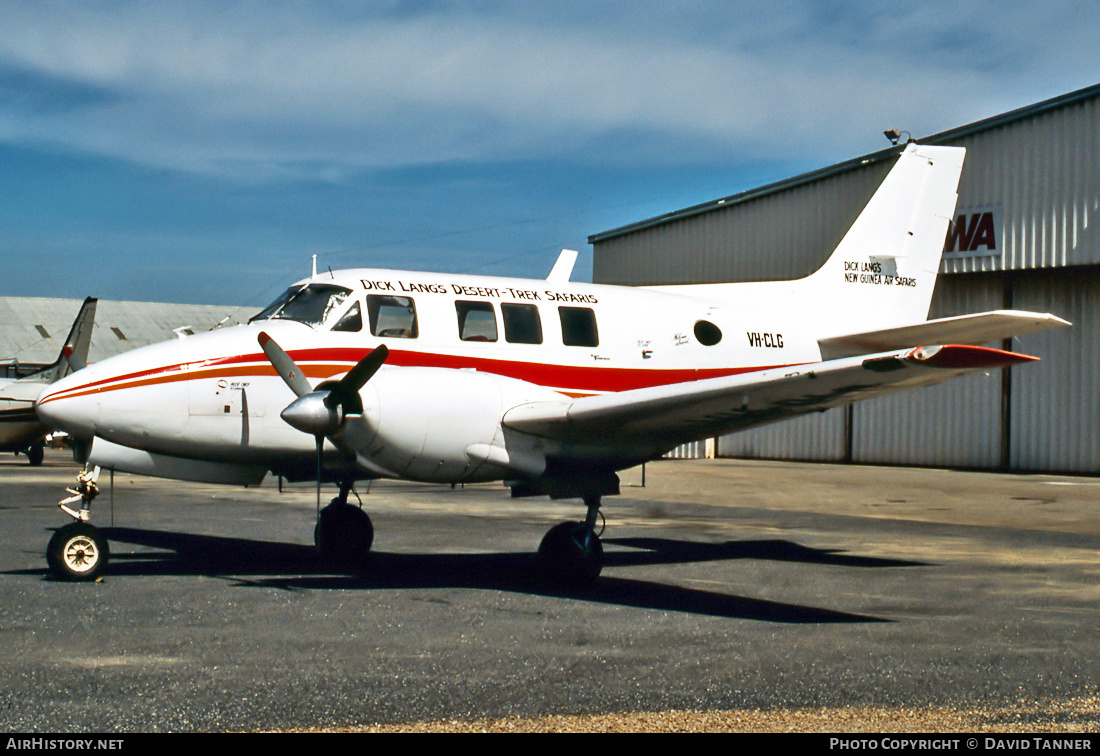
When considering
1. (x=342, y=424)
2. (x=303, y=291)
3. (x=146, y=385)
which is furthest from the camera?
(x=303, y=291)

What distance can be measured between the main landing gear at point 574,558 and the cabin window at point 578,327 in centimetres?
207

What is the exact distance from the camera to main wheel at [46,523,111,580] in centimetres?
999

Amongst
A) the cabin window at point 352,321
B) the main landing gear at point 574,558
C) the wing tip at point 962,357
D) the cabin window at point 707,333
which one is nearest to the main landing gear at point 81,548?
the cabin window at point 352,321

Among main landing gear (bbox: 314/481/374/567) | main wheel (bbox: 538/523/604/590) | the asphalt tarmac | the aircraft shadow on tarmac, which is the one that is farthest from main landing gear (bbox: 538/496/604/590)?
main landing gear (bbox: 314/481/374/567)

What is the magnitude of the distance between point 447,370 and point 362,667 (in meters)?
3.65

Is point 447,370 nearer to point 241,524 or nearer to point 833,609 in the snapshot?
point 833,609

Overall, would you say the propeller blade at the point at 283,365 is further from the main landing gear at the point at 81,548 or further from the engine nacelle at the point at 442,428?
the main landing gear at the point at 81,548

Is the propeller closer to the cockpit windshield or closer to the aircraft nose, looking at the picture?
the cockpit windshield

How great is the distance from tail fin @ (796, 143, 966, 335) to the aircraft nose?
8.92 meters

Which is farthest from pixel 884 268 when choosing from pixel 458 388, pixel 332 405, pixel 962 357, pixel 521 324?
pixel 332 405

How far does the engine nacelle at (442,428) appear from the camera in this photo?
9117 mm

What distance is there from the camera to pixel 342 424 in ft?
29.6

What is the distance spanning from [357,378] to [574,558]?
9.57ft
